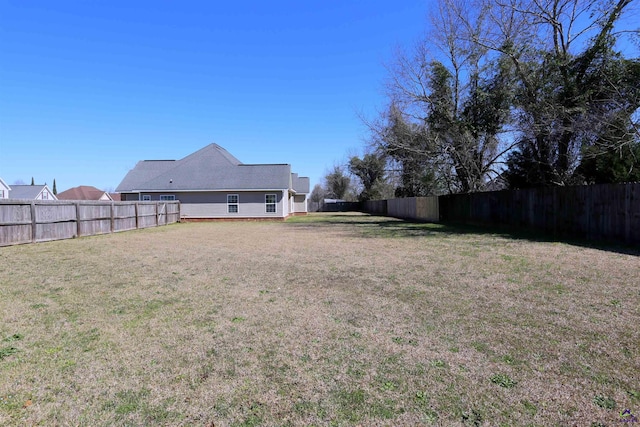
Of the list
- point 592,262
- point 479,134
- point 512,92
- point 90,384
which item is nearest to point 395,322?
point 90,384

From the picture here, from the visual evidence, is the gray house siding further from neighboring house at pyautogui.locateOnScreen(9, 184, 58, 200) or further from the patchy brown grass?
neighboring house at pyautogui.locateOnScreen(9, 184, 58, 200)

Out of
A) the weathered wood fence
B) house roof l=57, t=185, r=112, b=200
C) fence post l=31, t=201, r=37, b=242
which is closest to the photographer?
the weathered wood fence

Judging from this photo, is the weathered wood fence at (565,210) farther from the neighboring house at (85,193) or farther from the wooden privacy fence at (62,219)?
the neighboring house at (85,193)

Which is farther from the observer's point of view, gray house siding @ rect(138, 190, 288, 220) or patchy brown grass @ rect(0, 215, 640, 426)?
gray house siding @ rect(138, 190, 288, 220)

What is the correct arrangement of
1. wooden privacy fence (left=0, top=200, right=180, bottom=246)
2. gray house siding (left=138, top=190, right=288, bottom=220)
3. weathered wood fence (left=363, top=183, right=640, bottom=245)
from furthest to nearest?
1. gray house siding (left=138, top=190, right=288, bottom=220)
2. wooden privacy fence (left=0, top=200, right=180, bottom=246)
3. weathered wood fence (left=363, top=183, right=640, bottom=245)

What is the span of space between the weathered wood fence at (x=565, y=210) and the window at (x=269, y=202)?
40.0ft

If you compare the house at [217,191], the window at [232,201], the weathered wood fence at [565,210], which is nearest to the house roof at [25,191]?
the house at [217,191]

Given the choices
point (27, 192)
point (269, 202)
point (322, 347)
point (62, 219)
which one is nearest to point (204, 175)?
point (269, 202)

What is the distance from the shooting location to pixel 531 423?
2182 millimetres

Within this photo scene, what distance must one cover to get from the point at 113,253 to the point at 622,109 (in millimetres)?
15300

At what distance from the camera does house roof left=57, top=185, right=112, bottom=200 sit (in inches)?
2296

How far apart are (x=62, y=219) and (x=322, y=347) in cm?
1308

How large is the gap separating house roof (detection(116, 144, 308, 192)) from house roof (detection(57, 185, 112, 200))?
39.0 metres

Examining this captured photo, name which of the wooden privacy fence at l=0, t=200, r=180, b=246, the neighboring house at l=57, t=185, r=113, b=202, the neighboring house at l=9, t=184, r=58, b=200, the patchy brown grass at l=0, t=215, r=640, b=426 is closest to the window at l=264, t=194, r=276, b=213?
the wooden privacy fence at l=0, t=200, r=180, b=246
